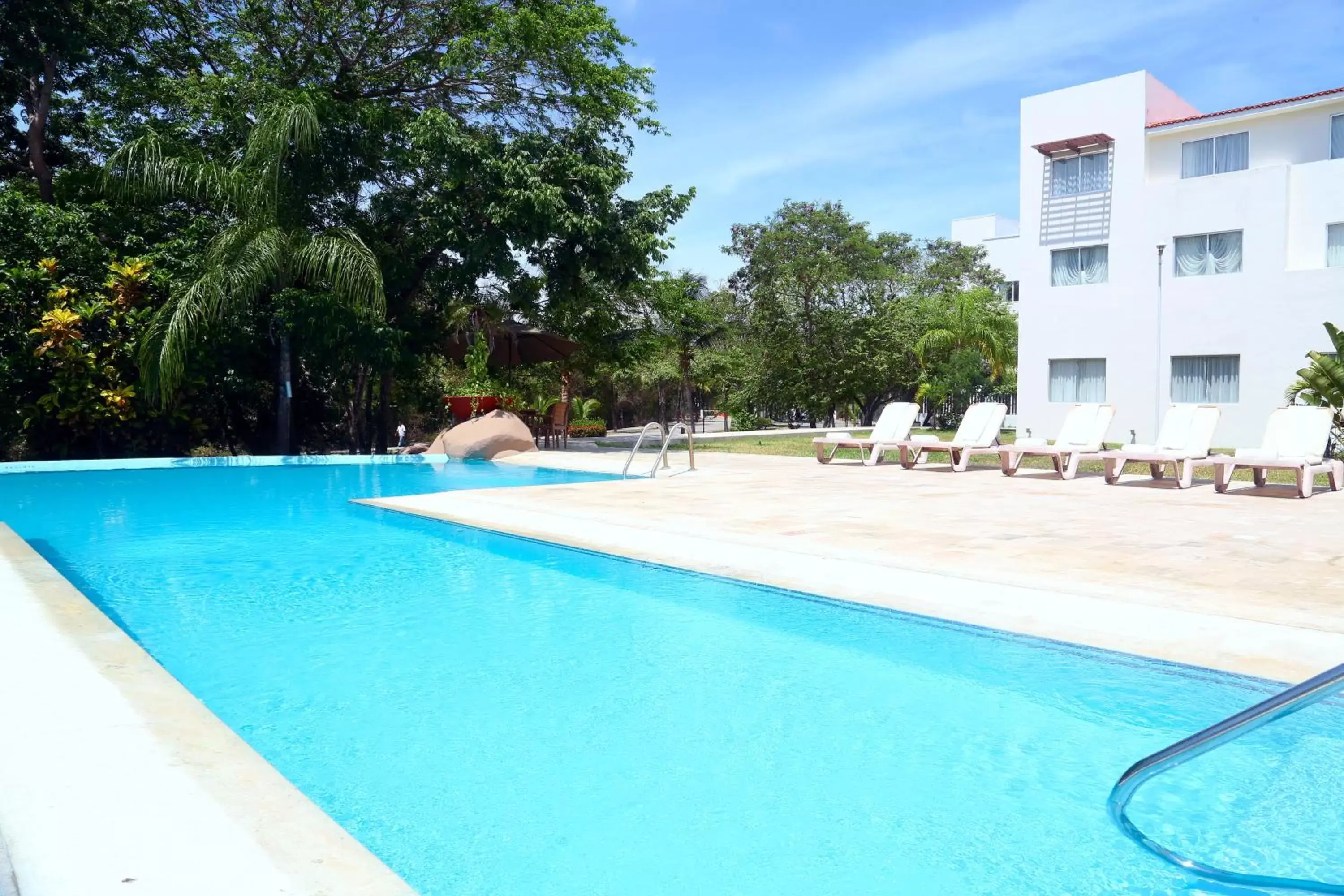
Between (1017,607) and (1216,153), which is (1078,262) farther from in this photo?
(1017,607)

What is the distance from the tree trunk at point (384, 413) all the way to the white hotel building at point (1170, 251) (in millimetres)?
15232

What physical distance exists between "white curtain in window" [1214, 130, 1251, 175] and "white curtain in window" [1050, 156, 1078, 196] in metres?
2.94

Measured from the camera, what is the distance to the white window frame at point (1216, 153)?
20.9 m

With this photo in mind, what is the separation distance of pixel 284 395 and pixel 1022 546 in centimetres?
1493

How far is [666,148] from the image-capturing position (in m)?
21.9

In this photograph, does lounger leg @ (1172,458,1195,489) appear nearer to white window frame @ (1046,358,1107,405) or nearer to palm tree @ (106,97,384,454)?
white window frame @ (1046,358,1107,405)

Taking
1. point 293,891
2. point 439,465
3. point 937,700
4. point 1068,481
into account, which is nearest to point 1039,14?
point 1068,481

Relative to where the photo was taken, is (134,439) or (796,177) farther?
(796,177)

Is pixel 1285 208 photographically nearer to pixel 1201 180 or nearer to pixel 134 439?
pixel 1201 180

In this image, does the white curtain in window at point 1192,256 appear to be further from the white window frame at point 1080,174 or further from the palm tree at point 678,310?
the palm tree at point 678,310

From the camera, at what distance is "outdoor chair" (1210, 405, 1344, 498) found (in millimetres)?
10477

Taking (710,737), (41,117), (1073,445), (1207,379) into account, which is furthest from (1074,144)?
(41,117)

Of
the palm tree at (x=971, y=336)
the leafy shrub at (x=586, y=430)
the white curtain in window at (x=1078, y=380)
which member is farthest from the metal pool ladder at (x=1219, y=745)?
the palm tree at (x=971, y=336)

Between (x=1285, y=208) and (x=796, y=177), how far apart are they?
68.4ft
